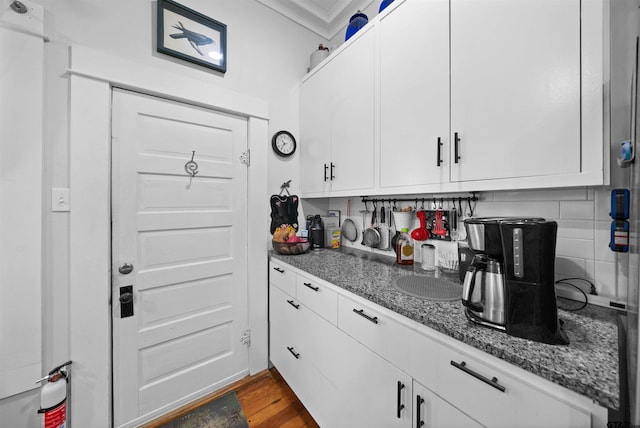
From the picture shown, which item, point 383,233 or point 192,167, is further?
point 383,233

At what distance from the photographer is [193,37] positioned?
1636mm

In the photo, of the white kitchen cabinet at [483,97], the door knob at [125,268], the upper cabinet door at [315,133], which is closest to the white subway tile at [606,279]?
the white kitchen cabinet at [483,97]

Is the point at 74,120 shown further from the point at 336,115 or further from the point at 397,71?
the point at 397,71

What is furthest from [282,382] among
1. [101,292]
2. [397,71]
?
[397,71]

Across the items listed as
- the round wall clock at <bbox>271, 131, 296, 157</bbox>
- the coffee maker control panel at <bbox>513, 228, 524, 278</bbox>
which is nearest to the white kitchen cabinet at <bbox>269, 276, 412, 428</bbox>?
the coffee maker control panel at <bbox>513, 228, 524, 278</bbox>

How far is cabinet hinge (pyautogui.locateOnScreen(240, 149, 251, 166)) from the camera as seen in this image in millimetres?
1831

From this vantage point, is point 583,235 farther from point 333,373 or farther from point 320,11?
point 320,11

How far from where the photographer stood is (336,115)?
179 centimetres

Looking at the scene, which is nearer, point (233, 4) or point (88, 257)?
point (88, 257)

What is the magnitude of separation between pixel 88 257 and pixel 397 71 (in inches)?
78.6

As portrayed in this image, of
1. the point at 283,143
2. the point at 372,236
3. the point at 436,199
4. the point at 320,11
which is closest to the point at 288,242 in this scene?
the point at 372,236

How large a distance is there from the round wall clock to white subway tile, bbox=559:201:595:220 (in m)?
1.78

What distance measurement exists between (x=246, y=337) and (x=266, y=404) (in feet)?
1.51

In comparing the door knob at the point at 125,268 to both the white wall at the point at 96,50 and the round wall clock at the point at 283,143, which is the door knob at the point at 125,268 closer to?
the white wall at the point at 96,50
